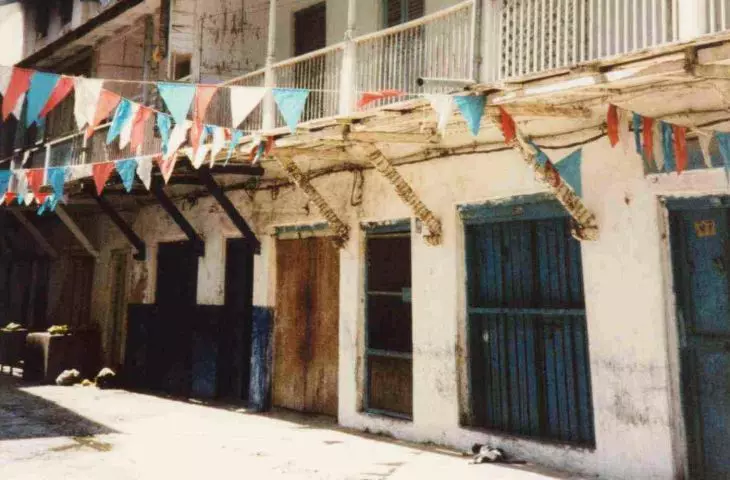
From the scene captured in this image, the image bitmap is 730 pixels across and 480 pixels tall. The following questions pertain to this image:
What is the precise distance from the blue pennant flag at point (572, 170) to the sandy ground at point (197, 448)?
319 centimetres

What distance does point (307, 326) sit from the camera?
33.4 feet

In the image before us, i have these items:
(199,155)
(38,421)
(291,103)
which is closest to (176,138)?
(199,155)

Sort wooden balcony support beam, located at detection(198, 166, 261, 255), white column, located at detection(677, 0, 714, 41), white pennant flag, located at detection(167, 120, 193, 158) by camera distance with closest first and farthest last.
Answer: white column, located at detection(677, 0, 714, 41) < white pennant flag, located at detection(167, 120, 193, 158) < wooden balcony support beam, located at detection(198, 166, 261, 255)

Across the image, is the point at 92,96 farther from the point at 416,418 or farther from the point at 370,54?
the point at 416,418

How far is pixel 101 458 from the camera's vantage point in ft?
22.5

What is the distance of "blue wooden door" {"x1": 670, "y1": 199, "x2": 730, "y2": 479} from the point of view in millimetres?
5824

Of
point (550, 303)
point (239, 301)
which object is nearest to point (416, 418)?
point (550, 303)

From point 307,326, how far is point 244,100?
4827 millimetres

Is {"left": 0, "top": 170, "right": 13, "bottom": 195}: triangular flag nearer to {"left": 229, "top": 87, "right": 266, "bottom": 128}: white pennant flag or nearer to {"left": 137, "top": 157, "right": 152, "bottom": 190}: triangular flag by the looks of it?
{"left": 137, "top": 157, "right": 152, "bottom": 190}: triangular flag

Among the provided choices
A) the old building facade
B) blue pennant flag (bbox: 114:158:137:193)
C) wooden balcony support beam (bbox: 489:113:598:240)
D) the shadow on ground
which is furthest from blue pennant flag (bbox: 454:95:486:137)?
the shadow on ground

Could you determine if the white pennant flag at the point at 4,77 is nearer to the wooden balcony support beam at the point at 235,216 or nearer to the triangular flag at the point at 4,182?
the wooden balcony support beam at the point at 235,216

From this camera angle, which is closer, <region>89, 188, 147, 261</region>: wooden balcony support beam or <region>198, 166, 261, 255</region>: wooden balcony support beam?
<region>198, 166, 261, 255</region>: wooden balcony support beam

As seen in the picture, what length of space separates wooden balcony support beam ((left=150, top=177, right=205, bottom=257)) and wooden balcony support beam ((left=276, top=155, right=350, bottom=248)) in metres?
3.70

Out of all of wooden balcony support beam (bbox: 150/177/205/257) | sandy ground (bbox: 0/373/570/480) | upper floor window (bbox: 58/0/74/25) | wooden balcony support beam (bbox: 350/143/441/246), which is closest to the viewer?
sandy ground (bbox: 0/373/570/480)
